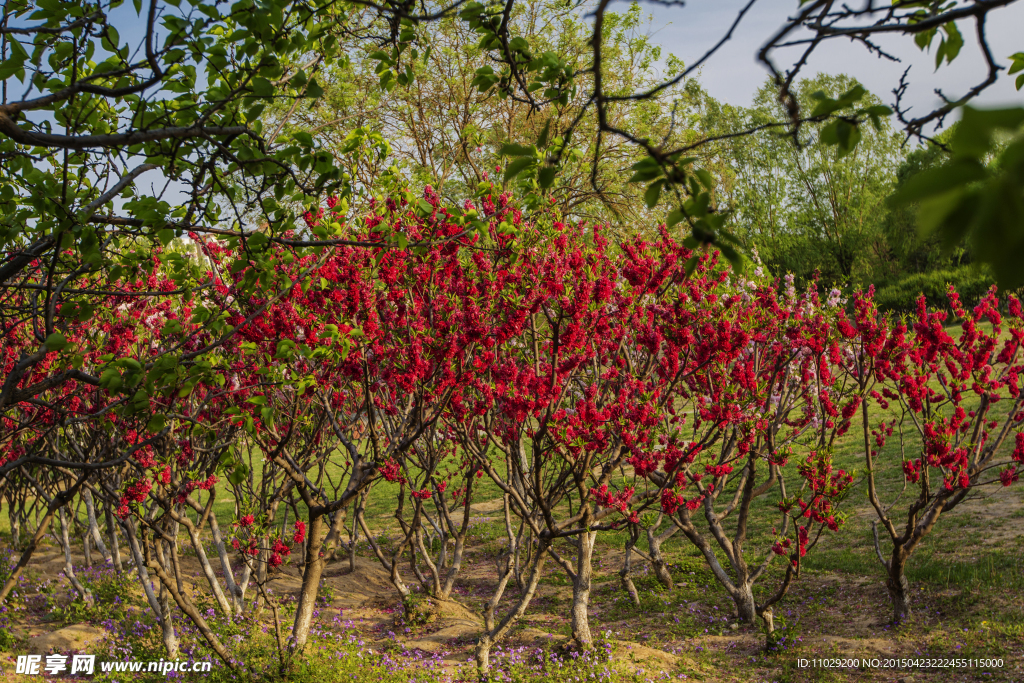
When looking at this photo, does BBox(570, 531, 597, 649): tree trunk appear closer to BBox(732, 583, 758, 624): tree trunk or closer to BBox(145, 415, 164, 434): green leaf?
BBox(732, 583, 758, 624): tree trunk

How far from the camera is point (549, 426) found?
553 cm

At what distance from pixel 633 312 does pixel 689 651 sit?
3.73 m

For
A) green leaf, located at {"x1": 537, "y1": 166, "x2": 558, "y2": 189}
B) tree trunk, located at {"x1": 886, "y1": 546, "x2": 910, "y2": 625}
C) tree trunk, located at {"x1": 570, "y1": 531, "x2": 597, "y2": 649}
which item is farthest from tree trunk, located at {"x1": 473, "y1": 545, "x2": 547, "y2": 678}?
green leaf, located at {"x1": 537, "y1": 166, "x2": 558, "y2": 189}

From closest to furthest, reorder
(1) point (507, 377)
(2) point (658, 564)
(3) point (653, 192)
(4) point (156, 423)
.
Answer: (3) point (653, 192)
(4) point (156, 423)
(1) point (507, 377)
(2) point (658, 564)

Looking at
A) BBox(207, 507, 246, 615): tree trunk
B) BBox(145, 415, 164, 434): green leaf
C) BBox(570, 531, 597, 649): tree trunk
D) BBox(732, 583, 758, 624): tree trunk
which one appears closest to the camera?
BBox(145, 415, 164, 434): green leaf

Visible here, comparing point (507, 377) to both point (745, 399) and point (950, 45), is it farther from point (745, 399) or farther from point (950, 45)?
point (950, 45)

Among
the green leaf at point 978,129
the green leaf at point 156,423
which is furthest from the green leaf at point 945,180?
the green leaf at point 156,423

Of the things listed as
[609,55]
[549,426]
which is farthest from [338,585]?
[609,55]

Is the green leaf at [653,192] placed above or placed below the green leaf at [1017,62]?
below

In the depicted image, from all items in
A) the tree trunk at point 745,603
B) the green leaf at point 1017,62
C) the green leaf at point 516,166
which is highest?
the green leaf at point 1017,62

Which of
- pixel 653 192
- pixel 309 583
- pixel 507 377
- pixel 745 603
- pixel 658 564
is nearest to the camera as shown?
pixel 653 192

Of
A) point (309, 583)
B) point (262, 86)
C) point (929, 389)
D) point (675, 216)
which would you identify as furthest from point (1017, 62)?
point (309, 583)

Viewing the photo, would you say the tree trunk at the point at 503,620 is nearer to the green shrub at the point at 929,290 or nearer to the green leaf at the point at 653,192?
the green leaf at the point at 653,192

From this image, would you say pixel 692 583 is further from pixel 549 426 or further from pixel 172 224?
pixel 172 224
